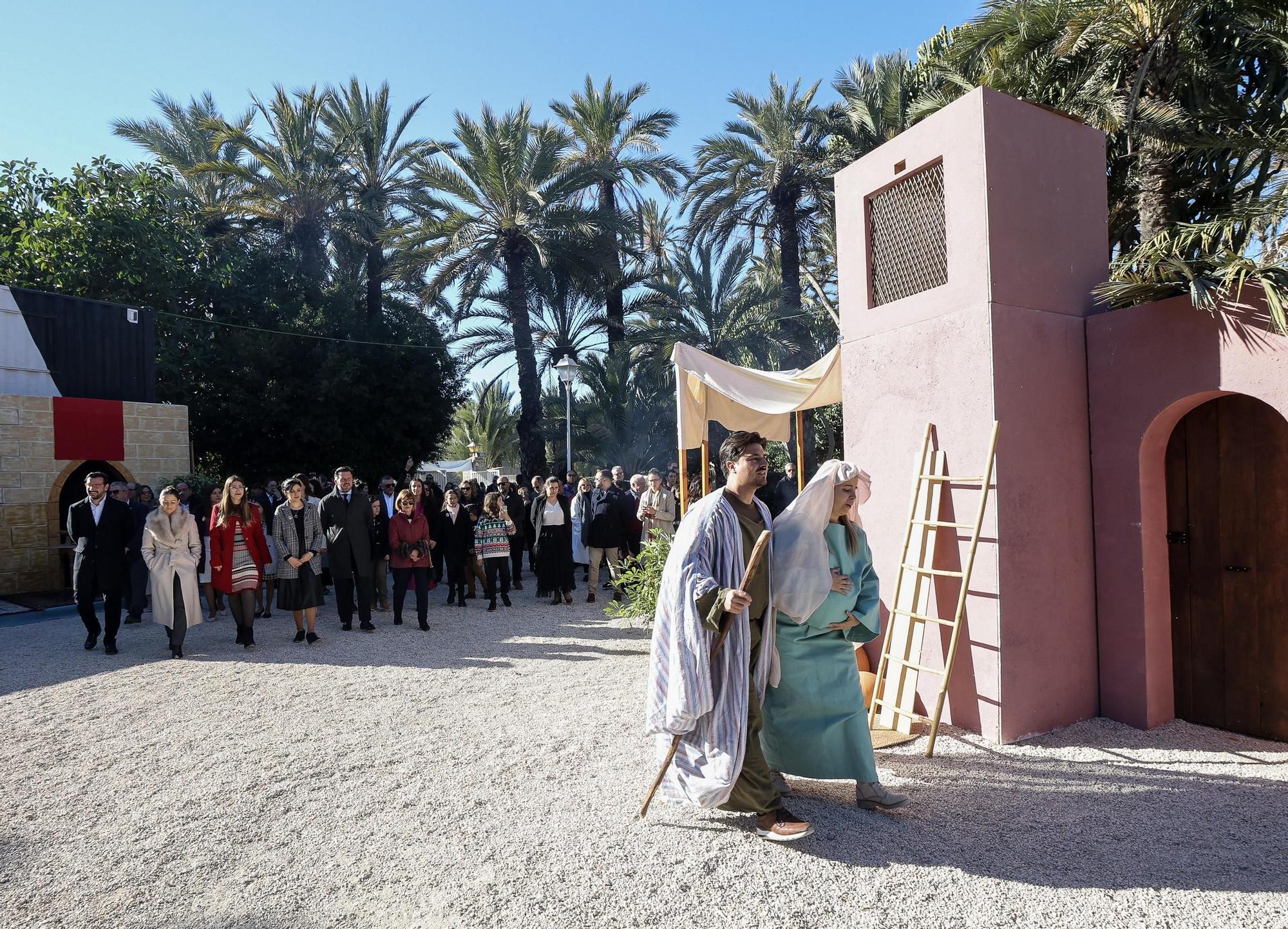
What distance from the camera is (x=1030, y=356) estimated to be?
16.6ft

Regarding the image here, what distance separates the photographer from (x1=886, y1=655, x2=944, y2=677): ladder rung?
16.0 ft

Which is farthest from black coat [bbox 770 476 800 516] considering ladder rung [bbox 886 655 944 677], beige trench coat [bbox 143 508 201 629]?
beige trench coat [bbox 143 508 201 629]

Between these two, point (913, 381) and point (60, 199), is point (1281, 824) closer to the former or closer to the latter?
point (913, 381)

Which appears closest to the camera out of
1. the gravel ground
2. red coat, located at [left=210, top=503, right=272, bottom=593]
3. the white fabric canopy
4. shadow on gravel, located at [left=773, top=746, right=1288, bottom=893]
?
the gravel ground

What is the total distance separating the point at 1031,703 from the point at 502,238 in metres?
16.0

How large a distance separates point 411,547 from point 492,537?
1431 mm

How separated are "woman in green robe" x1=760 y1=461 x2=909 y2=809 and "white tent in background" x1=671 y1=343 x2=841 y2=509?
3.35 metres

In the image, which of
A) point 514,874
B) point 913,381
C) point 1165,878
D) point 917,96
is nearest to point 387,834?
point 514,874

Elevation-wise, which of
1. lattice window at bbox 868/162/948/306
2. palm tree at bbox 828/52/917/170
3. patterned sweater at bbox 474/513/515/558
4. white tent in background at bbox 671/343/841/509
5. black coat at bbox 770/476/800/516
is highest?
palm tree at bbox 828/52/917/170

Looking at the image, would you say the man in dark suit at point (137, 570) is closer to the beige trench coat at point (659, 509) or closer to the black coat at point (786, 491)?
the beige trench coat at point (659, 509)

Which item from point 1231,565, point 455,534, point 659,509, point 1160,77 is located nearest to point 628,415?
point 659,509

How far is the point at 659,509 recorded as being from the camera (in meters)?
10.9

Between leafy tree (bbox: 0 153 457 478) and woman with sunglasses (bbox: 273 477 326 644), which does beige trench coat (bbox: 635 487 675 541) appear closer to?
woman with sunglasses (bbox: 273 477 326 644)

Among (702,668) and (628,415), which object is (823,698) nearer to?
(702,668)
